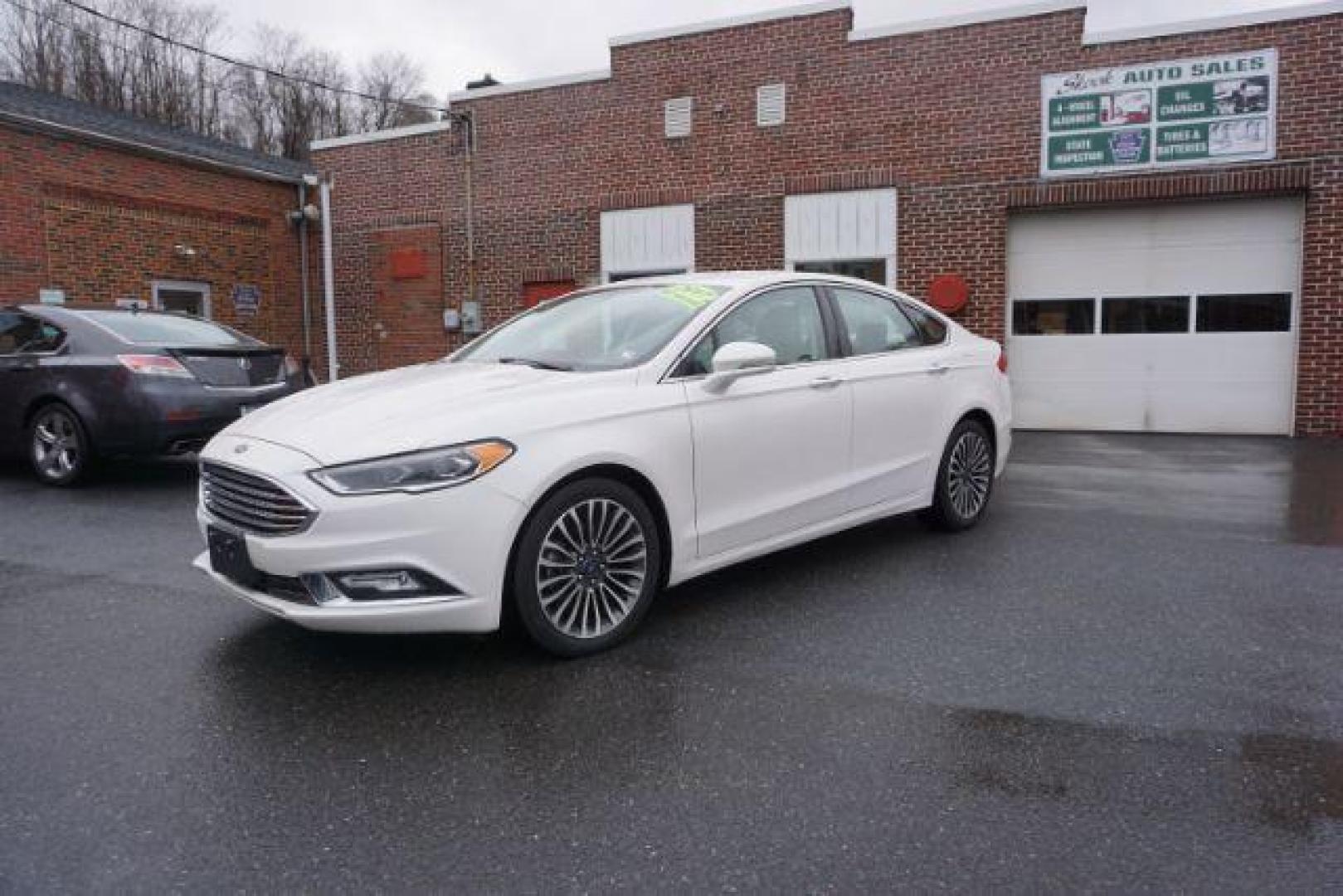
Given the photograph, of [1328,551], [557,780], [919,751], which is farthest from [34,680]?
[1328,551]

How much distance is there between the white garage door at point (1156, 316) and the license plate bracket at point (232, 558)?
10.5 m

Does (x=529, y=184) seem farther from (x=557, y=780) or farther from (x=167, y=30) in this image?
(x=167, y=30)

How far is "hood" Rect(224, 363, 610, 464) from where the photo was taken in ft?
10.7

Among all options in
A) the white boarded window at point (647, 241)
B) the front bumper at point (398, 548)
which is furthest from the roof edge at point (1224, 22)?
the front bumper at point (398, 548)

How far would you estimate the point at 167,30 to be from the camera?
26312 mm

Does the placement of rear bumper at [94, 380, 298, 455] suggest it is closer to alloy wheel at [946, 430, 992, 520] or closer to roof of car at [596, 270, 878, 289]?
roof of car at [596, 270, 878, 289]

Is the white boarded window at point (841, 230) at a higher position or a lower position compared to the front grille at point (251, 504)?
higher

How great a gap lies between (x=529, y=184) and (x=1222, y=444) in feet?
32.3

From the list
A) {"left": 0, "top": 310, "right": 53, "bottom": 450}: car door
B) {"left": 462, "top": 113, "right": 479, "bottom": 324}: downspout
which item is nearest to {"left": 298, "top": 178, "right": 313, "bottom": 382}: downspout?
{"left": 462, "top": 113, "right": 479, "bottom": 324}: downspout

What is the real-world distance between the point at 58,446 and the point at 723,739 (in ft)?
21.6

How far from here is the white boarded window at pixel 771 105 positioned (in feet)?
41.3

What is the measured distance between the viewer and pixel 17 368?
7.33 m

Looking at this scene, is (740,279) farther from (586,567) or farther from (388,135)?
(388,135)

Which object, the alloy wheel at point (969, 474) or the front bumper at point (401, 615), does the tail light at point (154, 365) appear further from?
the alloy wheel at point (969, 474)
